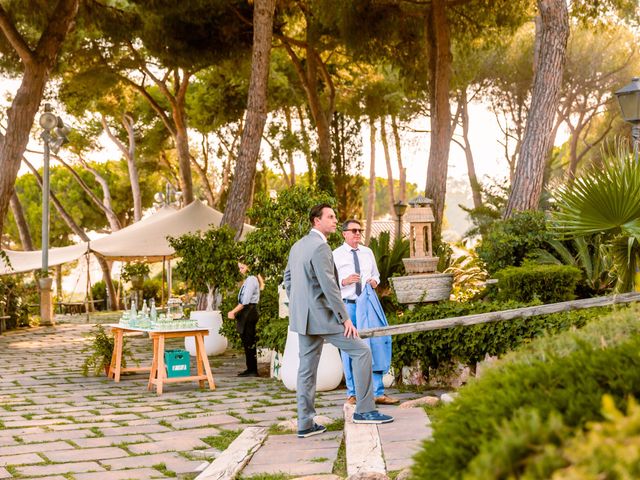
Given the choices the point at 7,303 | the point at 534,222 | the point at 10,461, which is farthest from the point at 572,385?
the point at 7,303

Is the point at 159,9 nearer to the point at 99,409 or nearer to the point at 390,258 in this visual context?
the point at 390,258

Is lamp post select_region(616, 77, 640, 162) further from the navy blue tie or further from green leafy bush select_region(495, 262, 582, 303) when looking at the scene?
the navy blue tie

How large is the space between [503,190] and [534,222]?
16673 millimetres

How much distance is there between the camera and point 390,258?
1146 cm

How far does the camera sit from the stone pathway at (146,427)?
17.2ft

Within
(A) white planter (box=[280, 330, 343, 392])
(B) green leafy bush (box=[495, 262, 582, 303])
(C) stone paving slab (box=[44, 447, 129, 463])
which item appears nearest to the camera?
(C) stone paving slab (box=[44, 447, 129, 463])

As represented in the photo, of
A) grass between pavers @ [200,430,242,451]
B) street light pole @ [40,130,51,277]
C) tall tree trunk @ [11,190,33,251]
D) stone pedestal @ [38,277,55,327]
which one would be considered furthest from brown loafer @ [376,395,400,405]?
tall tree trunk @ [11,190,33,251]

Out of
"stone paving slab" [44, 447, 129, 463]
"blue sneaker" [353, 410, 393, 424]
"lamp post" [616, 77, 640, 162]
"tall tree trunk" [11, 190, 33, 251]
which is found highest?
"tall tree trunk" [11, 190, 33, 251]

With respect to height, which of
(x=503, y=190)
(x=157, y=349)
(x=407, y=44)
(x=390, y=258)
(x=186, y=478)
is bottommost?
(x=186, y=478)

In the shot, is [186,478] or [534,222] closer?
[186,478]

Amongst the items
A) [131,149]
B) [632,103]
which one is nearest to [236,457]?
[632,103]

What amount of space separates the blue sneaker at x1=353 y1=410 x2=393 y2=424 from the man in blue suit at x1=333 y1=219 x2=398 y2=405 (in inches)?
47.0

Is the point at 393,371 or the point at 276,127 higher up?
the point at 276,127

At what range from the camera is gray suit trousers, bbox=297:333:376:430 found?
19.4ft
